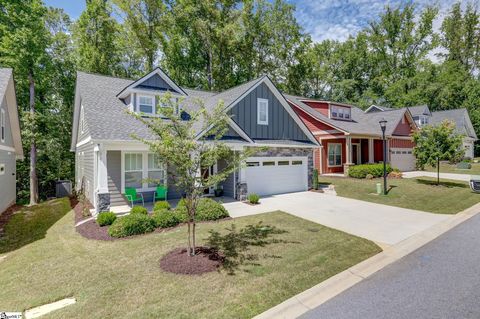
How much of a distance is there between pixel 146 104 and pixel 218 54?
18477 mm

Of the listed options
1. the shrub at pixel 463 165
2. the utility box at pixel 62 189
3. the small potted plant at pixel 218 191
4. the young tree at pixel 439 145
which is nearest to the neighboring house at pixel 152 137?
the small potted plant at pixel 218 191

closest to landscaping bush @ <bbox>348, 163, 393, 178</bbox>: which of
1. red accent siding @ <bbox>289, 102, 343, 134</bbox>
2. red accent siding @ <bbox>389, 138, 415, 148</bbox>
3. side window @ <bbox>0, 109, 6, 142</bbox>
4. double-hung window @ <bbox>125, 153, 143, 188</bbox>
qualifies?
red accent siding @ <bbox>289, 102, 343, 134</bbox>

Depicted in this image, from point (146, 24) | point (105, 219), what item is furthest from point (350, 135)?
point (146, 24)

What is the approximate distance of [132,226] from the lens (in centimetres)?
833

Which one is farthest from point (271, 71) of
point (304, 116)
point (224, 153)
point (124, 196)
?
point (224, 153)

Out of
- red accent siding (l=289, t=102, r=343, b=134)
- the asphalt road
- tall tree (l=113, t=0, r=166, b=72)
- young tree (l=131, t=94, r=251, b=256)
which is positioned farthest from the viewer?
tall tree (l=113, t=0, r=166, b=72)

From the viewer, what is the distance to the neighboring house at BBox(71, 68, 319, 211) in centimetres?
1148

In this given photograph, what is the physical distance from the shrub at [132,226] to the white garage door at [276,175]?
22.2ft

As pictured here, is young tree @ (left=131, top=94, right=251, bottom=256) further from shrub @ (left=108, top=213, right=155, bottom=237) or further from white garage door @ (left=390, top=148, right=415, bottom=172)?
white garage door @ (left=390, top=148, right=415, bottom=172)

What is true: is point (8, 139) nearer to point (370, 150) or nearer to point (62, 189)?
point (62, 189)

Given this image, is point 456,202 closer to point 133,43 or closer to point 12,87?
point 12,87

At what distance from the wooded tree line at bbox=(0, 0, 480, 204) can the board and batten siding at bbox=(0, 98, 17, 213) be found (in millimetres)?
1808

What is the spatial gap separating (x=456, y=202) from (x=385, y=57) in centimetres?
4105

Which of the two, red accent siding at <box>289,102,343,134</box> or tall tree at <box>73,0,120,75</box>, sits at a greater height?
tall tree at <box>73,0,120,75</box>
